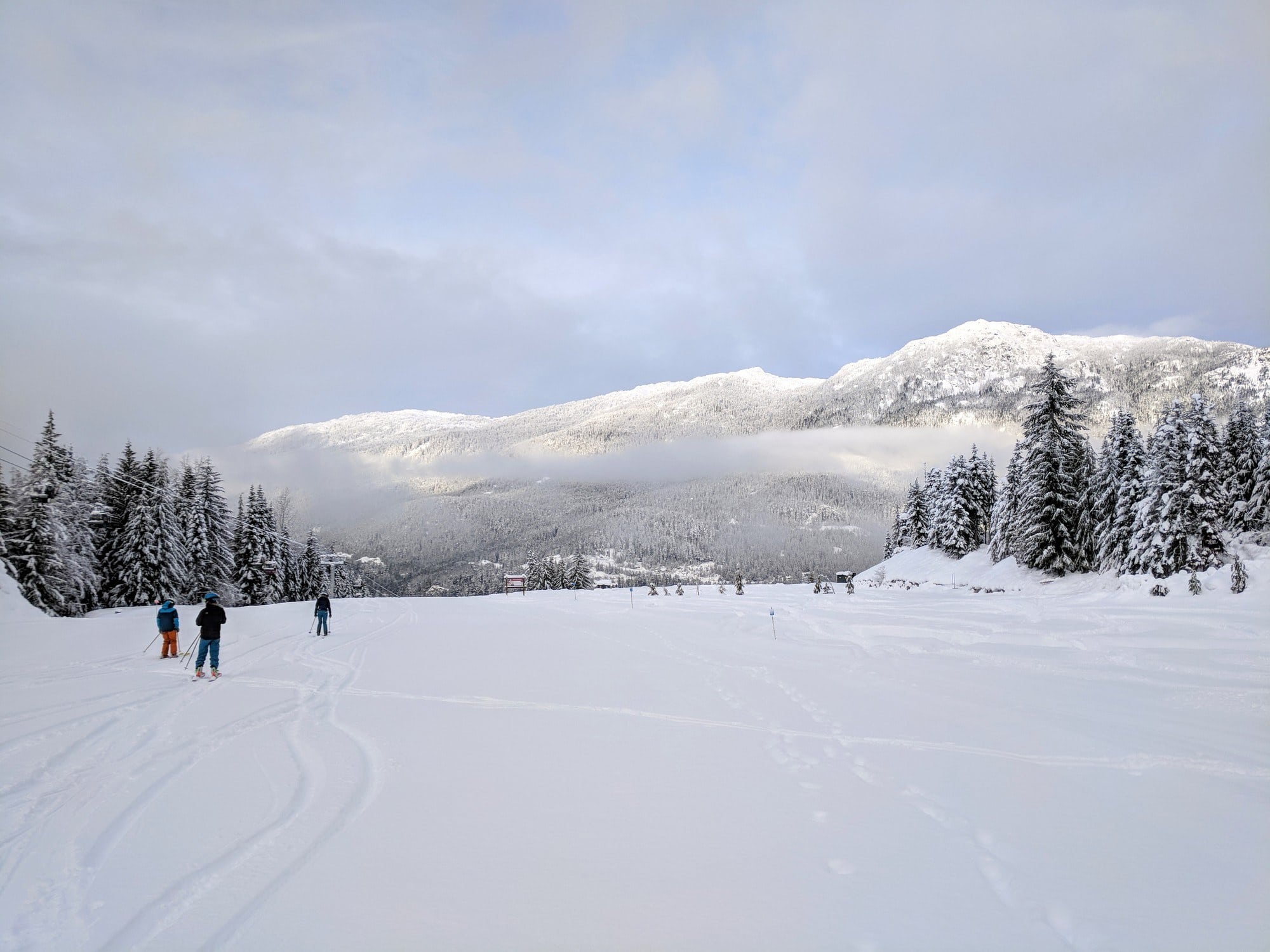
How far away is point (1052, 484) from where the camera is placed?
37062mm

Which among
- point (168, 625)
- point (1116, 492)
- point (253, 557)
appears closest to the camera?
point (168, 625)

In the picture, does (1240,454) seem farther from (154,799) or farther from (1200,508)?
(154,799)

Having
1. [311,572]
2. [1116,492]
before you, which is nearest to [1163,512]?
[1116,492]

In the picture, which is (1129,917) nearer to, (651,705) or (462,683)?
(651,705)

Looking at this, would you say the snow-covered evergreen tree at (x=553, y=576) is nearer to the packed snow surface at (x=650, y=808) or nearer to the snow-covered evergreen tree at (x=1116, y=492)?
the snow-covered evergreen tree at (x=1116, y=492)

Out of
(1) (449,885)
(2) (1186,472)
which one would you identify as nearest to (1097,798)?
(1) (449,885)

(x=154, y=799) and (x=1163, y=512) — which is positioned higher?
(x=1163, y=512)

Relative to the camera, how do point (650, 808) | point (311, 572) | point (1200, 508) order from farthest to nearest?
point (311, 572)
point (1200, 508)
point (650, 808)

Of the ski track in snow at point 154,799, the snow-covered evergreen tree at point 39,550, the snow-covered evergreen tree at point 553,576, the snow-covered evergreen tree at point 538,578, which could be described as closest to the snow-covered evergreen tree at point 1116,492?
the ski track in snow at point 154,799

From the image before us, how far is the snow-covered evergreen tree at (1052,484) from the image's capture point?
37.1 m

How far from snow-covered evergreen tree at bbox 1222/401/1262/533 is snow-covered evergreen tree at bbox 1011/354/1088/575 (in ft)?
40.5

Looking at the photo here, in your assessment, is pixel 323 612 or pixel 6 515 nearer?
pixel 323 612

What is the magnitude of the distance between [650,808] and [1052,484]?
131 ft

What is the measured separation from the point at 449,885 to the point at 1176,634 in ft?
57.4
